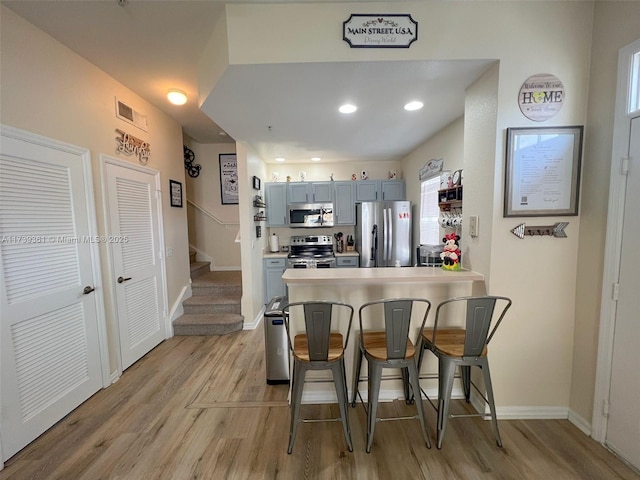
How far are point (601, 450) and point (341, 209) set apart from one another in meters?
3.75

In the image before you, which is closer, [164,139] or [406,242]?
[164,139]

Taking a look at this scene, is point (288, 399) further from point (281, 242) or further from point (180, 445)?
point (281, 242)

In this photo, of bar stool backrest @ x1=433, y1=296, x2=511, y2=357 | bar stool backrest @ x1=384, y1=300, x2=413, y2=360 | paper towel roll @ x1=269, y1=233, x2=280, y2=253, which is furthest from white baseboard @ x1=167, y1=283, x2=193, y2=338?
bar stool backrest @ x1=433, y1=296, x2=511, y2=357

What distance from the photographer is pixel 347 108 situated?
2.37m

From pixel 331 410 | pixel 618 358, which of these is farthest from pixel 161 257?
pixel 618 358

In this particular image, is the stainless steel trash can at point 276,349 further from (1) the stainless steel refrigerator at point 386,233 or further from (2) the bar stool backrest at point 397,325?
(1) the stainless steel refrigerator at point 386,233

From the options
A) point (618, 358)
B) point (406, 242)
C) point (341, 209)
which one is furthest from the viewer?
point (341, 209)

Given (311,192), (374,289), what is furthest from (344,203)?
(374,289)

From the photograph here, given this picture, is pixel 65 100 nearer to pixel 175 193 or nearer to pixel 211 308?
pixel 175 193

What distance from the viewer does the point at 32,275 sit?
179 cm

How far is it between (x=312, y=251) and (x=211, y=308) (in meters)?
1.88

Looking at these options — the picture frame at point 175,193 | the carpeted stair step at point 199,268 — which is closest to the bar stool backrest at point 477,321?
the picture frame at point 175,193

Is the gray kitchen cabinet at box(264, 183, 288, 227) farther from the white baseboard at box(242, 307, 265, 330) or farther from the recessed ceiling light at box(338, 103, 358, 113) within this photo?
the recessed ceiling light at box(338, 103, 358, 113)

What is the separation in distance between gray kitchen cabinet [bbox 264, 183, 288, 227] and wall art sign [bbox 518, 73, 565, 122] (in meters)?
3.45
